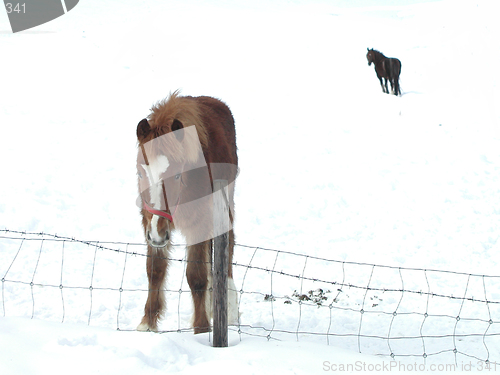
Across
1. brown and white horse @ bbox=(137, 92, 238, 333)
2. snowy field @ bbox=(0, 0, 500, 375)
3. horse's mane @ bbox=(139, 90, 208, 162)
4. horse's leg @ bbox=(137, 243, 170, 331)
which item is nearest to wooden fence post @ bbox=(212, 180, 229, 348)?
snowy field @ bbox=(0, 0, 500, 375)

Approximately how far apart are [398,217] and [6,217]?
5.76m

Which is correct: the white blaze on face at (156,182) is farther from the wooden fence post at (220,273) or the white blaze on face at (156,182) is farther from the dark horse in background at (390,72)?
the dark horse in background at (390,72)

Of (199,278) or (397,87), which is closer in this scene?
(199,278)

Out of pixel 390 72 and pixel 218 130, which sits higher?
pixel 390 72

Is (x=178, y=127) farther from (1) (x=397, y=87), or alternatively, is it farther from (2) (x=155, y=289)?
(1) (x=397, y=87)

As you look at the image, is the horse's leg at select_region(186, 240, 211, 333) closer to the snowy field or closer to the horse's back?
the snowy field

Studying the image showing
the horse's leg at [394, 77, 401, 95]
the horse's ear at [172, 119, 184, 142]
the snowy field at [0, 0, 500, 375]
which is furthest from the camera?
the horse's leg at [394, 77, 401, 95]

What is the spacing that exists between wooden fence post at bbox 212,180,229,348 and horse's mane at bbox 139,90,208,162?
0.52m

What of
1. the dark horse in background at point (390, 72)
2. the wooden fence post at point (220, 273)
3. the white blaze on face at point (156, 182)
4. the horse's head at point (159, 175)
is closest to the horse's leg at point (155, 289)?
the horse's head at point (159, 175)

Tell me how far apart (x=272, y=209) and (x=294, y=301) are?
8.54ft

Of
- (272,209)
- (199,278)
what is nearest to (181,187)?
(199,278)

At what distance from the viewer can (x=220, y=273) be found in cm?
320

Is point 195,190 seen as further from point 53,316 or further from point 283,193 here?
point 283,193

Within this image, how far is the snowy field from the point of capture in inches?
134
